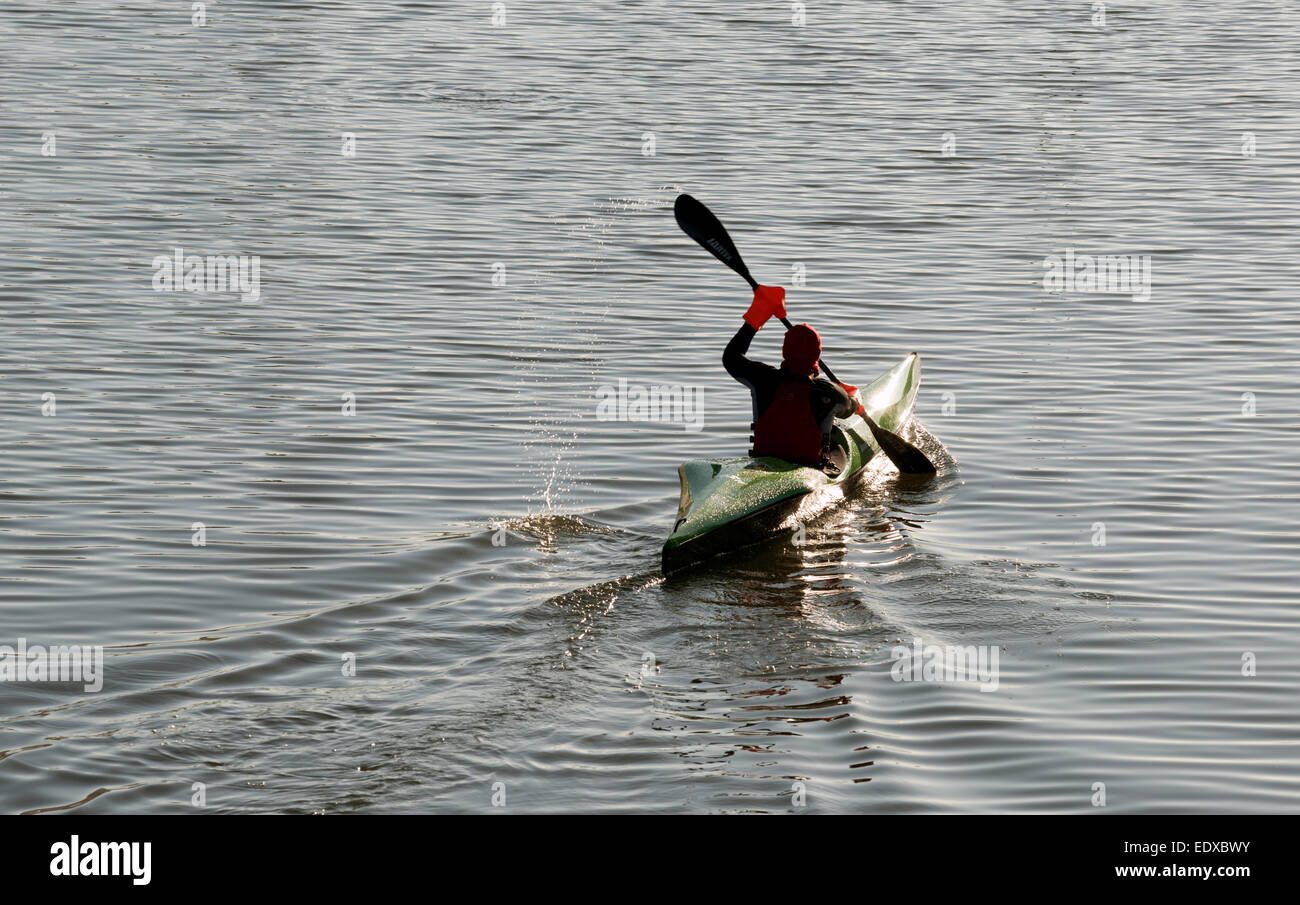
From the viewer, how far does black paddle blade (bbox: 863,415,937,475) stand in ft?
34.7

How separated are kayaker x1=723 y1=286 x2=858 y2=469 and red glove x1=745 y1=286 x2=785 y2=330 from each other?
1cm

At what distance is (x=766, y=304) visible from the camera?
9.74 m

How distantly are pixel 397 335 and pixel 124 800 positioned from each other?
7.53 metres

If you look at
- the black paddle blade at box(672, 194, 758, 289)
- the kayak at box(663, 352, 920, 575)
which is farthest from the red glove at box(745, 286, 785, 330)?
the black paddle blade at box(672, 194, 758, 289)

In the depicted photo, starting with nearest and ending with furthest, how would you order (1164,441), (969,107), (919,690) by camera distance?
1. (919,690)
2. (1164,441)
3. (969,107)

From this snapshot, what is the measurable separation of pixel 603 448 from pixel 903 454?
6.86 feet

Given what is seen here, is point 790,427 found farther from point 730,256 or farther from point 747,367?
point 730,256

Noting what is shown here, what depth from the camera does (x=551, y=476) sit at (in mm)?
10266

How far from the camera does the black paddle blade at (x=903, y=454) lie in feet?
A: 34.7

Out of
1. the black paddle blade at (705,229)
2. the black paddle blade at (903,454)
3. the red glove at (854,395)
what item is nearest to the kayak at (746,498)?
the red glove at (854,395)

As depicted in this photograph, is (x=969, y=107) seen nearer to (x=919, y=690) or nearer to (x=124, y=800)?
(x=919, y=690)

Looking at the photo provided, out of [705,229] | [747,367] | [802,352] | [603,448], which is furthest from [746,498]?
[705,229]
